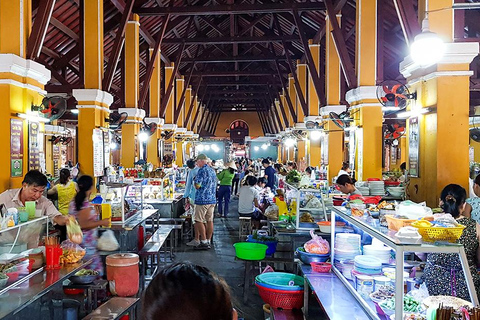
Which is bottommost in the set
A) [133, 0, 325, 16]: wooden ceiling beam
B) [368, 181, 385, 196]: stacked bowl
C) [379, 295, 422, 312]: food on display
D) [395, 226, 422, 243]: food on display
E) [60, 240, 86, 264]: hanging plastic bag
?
[379, 295, 422, 312]: food on display

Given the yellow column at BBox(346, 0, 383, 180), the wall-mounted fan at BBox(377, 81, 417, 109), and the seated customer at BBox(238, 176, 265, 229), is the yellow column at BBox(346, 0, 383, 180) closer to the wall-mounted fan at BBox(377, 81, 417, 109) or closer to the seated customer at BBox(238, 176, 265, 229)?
the wall-mounted fan at BBox(377, 81, 417, 109)

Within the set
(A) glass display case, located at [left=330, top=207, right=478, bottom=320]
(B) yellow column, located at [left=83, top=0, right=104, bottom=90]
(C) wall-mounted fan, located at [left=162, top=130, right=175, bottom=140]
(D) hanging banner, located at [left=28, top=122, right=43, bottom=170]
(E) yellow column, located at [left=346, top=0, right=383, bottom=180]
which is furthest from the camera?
(C) wall-mounted fan, located at [left=162, top=130, right=175, bottom=140]

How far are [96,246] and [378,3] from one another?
7.77 metres

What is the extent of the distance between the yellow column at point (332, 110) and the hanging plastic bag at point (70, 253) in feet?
30.6

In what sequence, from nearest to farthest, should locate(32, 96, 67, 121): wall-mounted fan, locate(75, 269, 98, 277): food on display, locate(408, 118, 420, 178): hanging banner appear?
locate(75, 269, 98, 277): food on display < locate(408, 118, 420, 178): hanging banner < locate(32, 96, 67, 121): wall-mounted fan

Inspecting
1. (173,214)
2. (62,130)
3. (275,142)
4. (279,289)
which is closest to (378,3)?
(173,214)

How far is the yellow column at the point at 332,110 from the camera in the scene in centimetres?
1245

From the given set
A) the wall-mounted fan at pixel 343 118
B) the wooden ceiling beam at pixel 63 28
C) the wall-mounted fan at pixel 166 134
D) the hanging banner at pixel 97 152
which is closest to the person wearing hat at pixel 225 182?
the wall-mounted fan at pixel 343 118

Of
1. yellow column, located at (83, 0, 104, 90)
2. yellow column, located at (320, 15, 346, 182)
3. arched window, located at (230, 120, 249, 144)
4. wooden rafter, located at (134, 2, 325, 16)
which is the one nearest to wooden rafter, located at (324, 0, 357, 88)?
yellow column, located at (320, 15, 346, 182)

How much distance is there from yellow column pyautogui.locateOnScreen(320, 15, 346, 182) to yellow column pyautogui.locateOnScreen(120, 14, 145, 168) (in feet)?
19.4

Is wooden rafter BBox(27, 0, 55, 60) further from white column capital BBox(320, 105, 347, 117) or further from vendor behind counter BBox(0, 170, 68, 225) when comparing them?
white column capital BBox(320, 105, 347, 117)

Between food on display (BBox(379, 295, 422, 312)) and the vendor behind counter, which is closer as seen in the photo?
food on display (BBox(379, 295, 422, 312))

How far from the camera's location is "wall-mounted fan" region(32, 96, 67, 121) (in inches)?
293

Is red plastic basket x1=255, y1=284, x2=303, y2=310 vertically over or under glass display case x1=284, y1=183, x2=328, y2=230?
under
